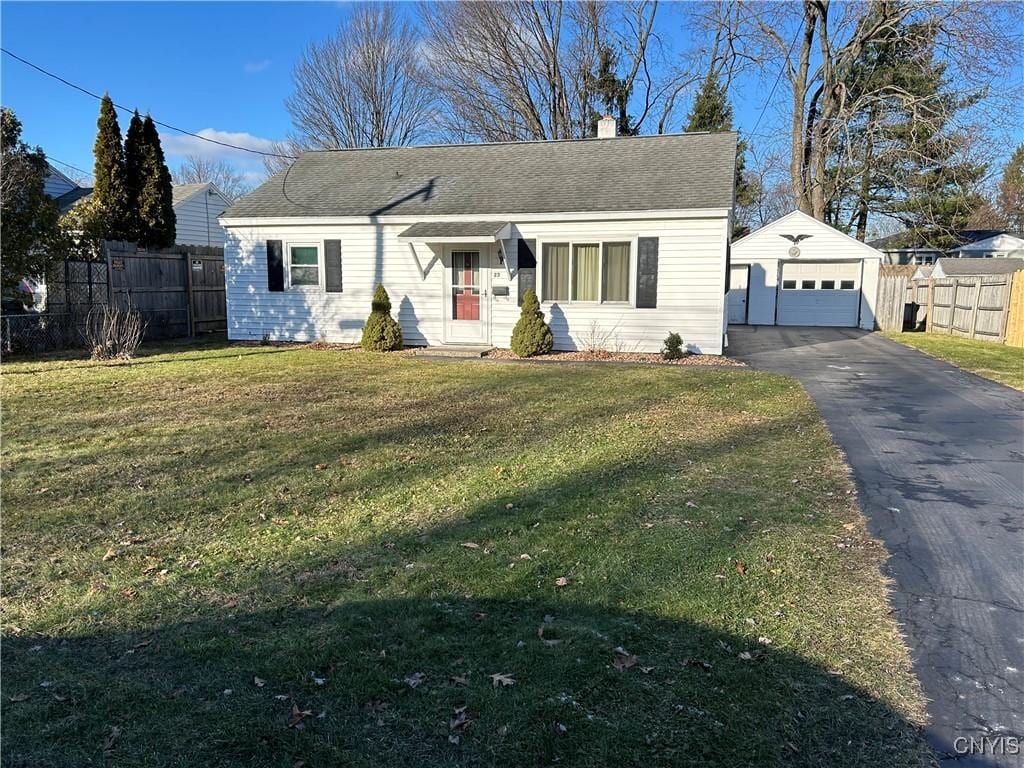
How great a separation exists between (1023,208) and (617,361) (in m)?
49.4

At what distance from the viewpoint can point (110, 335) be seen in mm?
11891

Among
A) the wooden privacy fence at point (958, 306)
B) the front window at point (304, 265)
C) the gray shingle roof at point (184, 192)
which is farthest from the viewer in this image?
the gray shingle roof at point (184, 192)

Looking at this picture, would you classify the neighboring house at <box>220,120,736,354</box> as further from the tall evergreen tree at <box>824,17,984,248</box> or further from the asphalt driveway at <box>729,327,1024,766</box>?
the tall evergreen tree at <box>824,17,984,248</box>

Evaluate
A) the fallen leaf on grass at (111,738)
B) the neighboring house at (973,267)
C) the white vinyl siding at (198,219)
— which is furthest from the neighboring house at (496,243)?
the neighboring house at (973,267)

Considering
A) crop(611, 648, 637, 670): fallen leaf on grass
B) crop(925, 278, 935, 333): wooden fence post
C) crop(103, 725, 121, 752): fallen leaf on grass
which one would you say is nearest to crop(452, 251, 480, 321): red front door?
crop(611, 648, 637, 670): fallen leaf on grass

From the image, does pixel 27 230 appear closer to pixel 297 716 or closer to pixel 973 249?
pixel 297 716

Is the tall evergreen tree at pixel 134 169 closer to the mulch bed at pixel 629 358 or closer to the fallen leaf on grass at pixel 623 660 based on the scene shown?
the mulch bed at pixel 629 358

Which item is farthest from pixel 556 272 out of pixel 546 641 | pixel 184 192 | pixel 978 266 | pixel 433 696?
pixel 184 192

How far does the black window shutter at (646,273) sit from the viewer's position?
12469 mm

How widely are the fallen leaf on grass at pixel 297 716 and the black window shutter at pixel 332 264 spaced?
12.8 meters

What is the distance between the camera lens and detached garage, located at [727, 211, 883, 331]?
68.2ft

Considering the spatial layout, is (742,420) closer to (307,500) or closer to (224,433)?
(307,500)

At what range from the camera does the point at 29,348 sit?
12391 mm

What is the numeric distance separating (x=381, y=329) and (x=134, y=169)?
11224mm
